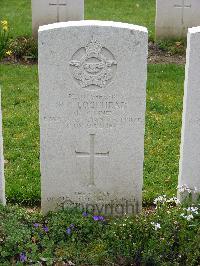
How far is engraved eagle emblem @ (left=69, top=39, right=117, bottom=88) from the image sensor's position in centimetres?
494

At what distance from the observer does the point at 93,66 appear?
501 centimetres

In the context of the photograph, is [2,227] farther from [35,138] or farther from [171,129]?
[171,129]

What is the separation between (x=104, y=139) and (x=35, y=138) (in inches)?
82.0

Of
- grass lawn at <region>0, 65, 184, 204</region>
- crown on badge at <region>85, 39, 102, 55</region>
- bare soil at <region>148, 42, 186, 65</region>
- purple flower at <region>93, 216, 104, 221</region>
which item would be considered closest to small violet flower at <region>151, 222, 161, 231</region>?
purple flower at <region>93, 216, 104, 221</region>

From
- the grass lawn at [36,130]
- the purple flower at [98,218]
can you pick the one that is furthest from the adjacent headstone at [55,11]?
the purple flower at [98,218]

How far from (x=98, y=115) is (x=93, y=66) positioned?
435 millimetres

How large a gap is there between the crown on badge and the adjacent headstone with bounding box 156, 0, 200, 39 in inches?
246

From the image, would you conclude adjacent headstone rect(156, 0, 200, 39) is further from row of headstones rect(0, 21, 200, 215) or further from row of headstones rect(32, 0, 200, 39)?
row of headstones rect(0, 21, 200, 215)

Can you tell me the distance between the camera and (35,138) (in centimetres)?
717

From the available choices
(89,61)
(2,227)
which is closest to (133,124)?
(89,61)

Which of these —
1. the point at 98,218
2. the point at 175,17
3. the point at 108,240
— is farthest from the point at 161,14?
the point at 108,240

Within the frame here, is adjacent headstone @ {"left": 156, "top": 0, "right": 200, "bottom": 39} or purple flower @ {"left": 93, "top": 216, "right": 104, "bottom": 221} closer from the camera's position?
purple flower @ {"left": 93, "top": 216, "right": 104, "bottom": 221}

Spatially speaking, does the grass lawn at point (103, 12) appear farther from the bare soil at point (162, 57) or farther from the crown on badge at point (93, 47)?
the crown on badge at point (93, 47)

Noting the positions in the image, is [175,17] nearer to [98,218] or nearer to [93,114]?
[93,114]
